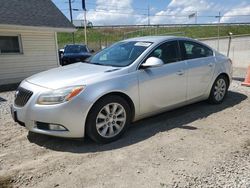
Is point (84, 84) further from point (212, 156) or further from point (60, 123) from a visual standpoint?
point (212, 156)

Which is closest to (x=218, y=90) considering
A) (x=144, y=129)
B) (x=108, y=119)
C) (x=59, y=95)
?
(x=144, y=129)

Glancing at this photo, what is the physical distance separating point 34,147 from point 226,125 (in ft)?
10.7

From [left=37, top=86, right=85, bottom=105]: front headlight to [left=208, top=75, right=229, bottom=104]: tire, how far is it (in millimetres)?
3288

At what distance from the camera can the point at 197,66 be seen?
5273 mm

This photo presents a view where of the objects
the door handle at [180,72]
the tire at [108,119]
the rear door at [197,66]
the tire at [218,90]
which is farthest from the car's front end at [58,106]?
the tire at [218,90]

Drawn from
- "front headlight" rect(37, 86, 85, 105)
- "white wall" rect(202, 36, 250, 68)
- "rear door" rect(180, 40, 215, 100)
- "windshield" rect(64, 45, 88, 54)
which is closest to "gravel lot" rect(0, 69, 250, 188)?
"rear door" rect(180, 40, 215, 100)

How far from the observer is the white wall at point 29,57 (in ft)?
34.8

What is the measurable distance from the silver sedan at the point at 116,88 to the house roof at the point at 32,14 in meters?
6.56

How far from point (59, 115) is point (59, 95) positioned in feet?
0.91

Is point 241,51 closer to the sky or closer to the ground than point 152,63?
closer to the ground

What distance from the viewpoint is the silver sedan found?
373 cm

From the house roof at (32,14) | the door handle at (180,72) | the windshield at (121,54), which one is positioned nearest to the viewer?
the windshield at (121,54)

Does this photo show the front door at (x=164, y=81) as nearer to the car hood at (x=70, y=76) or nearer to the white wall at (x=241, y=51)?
the car hood at (x=70, y=76)

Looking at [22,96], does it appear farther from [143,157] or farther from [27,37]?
[27,37]
